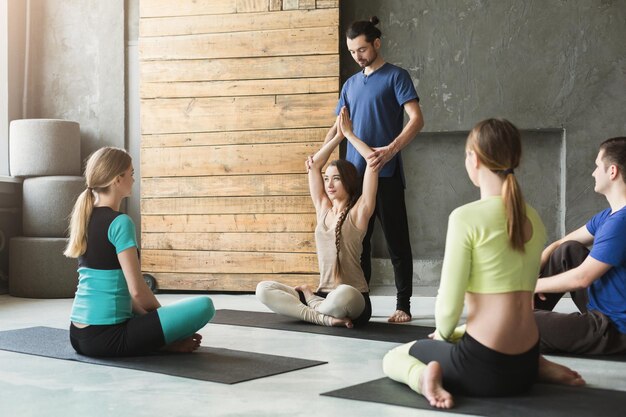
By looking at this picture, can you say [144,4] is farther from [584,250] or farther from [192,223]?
[584,250]

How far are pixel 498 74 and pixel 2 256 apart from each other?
155 inches

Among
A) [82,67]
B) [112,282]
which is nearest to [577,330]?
[112,282]

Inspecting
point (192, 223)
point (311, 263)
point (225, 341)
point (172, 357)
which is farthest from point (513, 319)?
point (192, 223)

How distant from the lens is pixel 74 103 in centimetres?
661

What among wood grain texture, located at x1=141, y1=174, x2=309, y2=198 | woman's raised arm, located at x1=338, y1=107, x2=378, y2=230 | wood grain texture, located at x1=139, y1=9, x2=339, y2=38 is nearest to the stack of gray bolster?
wood grain texture, located at x1=141, y1=174, x2=309, y2=198

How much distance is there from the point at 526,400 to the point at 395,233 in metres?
2.13

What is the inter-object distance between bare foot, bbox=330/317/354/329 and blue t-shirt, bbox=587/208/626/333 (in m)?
1.25

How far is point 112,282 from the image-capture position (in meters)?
3.20

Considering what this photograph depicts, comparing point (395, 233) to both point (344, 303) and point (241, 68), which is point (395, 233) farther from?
Result: point (241, 68)

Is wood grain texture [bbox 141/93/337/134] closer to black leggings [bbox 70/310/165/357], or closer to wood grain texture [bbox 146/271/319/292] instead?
wood grain texture [bbox 146/271/319/292]

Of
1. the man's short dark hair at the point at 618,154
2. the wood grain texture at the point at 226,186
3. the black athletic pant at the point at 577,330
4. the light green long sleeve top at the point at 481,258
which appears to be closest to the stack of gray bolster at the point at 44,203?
the wood grain texture at the point at 226,186

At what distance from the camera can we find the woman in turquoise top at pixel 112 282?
3160 millimetres

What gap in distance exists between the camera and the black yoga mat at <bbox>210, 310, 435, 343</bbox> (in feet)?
12.7

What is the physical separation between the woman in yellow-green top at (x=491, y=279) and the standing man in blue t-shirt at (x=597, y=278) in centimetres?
82
